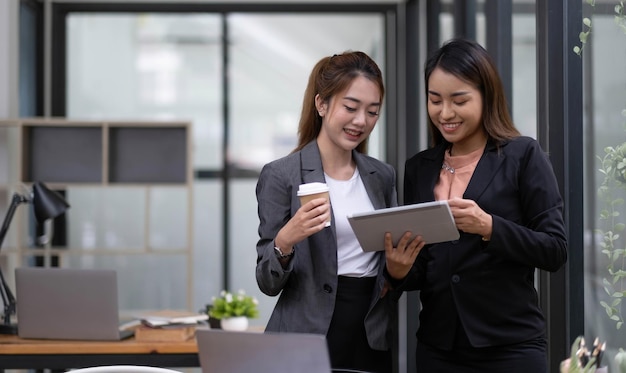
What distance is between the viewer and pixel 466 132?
2402 millimetres

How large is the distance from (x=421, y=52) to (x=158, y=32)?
2068 millimetres

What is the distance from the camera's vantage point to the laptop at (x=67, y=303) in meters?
3.48

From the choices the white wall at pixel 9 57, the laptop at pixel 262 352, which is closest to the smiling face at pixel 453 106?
the laptop at pixel 262 352

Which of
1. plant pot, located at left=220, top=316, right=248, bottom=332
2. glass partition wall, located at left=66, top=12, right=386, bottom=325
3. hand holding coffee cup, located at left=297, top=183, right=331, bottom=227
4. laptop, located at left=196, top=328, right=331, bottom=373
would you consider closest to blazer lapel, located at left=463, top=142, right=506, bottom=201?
hand holding coffee cup, located at left=297, top=183, right=331, bottom=227

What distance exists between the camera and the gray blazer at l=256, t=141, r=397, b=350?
2.43m

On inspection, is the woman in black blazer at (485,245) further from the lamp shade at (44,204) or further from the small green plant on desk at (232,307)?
the lamp shade at (44,204)

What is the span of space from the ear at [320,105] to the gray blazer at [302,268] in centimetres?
10

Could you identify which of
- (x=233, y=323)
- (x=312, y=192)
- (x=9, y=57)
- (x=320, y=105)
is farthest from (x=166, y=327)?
(x=9, y=57)

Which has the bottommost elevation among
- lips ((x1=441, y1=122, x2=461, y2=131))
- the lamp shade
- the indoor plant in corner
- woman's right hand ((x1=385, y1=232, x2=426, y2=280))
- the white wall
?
the indoor plant in corner

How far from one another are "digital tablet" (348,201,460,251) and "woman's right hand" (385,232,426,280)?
0.5 inches

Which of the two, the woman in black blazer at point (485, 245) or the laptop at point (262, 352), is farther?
the woman in black blazer at point (485, 245)

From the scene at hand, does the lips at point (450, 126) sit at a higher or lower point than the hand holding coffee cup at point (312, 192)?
higher

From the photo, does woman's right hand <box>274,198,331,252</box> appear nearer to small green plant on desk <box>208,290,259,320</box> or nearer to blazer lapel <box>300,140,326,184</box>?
blazer lapel <box>300,140,326,184</box>

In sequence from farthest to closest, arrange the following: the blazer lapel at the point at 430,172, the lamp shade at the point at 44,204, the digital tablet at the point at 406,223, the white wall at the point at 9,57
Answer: the white wall at the point at 9,57 < the lamp shade at the point at 44,204 < the blazer lapel at the point at 430,172 < the digital tablet at the point at 406,223
